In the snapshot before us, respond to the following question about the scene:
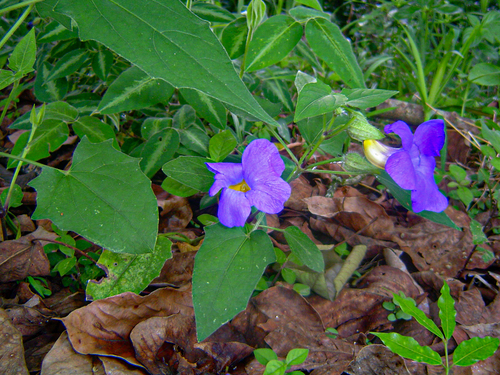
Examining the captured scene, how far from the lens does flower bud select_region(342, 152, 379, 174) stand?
3.43 feet

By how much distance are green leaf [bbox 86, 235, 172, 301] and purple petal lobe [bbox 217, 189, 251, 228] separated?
227 mm

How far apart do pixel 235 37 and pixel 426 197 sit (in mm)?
774

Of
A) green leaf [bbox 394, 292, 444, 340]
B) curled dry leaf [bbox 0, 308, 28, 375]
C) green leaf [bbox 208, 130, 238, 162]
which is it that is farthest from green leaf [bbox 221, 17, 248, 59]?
curled dry leaf [bbox 0, 308, 28, 375]

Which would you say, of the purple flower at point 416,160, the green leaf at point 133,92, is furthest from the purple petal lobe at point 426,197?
the green leaf at point 133,92

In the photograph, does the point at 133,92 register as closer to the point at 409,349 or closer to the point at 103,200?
the point at 103,200

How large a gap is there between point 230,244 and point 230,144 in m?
0.30

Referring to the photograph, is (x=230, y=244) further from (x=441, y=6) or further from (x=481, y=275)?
(x=441, y=6)

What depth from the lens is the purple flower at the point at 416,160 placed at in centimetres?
96

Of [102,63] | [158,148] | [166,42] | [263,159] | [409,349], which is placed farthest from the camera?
[102,63]

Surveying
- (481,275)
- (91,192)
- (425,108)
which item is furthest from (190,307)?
(425,108)

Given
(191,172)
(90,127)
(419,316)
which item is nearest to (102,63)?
(90,127)

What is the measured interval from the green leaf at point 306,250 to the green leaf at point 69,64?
3.24 ft

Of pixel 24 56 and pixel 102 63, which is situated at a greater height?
pixel 24 56

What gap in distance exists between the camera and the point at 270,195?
3.20ft
